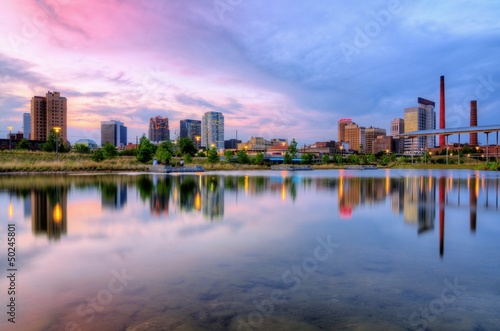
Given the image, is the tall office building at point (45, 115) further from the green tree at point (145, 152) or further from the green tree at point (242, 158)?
the green tree at point (145, 152)

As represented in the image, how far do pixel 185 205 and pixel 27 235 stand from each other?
26.5ft

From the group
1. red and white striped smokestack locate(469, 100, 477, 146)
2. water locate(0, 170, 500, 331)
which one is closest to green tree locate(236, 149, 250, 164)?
water locate(0, 170, 500, 331)

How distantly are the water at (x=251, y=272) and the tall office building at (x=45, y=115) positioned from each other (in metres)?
200

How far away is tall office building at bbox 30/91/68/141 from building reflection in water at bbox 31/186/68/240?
190 metres

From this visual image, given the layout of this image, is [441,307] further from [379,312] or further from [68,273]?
[68,273]

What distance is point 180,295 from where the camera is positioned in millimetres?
6203

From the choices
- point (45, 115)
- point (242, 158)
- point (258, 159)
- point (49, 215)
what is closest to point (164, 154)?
point (242, 158)

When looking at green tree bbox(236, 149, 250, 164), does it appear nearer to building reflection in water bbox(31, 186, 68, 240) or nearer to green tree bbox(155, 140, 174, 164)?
green tree bbox(155, 140, 174, 164)

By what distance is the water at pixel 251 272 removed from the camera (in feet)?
17.7

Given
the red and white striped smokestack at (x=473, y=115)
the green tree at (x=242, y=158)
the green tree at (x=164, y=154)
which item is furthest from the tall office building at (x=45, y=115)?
the red and white striped smokestack at (x=473, y=115)

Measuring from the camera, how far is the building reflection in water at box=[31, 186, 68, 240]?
11711 millimetres

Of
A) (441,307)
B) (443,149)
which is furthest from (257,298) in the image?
(443,149)

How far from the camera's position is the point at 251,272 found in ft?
24.8

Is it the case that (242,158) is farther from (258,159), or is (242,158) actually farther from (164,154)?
(164,154)
